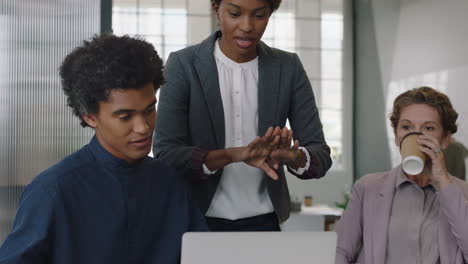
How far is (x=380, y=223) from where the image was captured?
6.39 ft

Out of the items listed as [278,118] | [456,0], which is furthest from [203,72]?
[456,0]

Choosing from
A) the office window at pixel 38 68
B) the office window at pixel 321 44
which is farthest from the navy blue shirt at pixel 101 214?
the office window at pixel 321 44

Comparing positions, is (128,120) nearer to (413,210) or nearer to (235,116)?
(235,116)

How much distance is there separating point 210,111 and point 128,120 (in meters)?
0.47

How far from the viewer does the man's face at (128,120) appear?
4.60 ft

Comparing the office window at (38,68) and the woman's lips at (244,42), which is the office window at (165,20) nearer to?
the office window at (38,68)

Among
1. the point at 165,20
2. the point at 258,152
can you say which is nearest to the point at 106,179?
the point at 258,152

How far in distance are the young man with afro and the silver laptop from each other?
0.38 meters

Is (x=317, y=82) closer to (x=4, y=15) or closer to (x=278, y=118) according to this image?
(x=4, y=15)

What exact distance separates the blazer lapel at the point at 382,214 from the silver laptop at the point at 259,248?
0.89 m

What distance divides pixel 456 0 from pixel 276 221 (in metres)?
3.16

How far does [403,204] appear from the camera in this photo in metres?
2.00

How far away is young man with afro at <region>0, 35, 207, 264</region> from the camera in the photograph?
1.32 meters

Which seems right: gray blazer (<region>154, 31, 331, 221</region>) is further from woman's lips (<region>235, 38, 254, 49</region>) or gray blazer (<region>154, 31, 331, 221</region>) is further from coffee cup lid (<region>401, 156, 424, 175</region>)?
coffee cup lid (<region>401, 156, 424, 175</region>)
